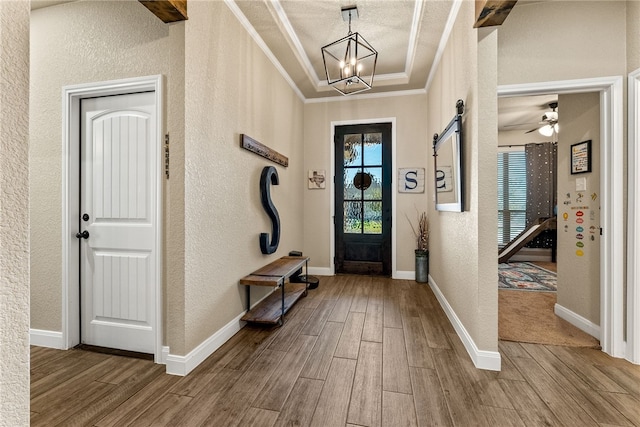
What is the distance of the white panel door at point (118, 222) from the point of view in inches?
86.7

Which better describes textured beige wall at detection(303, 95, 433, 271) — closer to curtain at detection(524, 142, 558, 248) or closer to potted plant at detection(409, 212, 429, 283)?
potted plant at detection(409, 212, 429, 283)

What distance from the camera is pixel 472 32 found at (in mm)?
2141

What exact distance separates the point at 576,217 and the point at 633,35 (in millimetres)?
1528

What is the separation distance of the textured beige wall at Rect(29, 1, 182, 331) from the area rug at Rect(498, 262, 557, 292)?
5.13 metres

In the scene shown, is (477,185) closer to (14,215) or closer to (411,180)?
(14,215)

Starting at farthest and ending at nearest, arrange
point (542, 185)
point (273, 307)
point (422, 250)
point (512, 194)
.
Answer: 1. point (512, 194)
2. point (542, 185)
3. point (422, 250)
4. point (273, 307)

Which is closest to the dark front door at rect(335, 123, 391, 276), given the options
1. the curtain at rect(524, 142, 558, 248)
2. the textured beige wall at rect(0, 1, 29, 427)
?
the curtain at rect(524, 142, 558, 248)

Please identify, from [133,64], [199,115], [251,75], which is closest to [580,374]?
[199,115]

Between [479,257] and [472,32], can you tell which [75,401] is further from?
[472,32]

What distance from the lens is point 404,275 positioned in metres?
4.57

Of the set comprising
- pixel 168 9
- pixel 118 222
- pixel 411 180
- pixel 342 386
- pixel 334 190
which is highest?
pixel 168 9

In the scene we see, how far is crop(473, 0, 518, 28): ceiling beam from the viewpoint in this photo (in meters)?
1.80

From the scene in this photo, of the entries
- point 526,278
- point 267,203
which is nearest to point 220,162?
point 267,203

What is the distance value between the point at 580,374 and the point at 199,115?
323 cm
